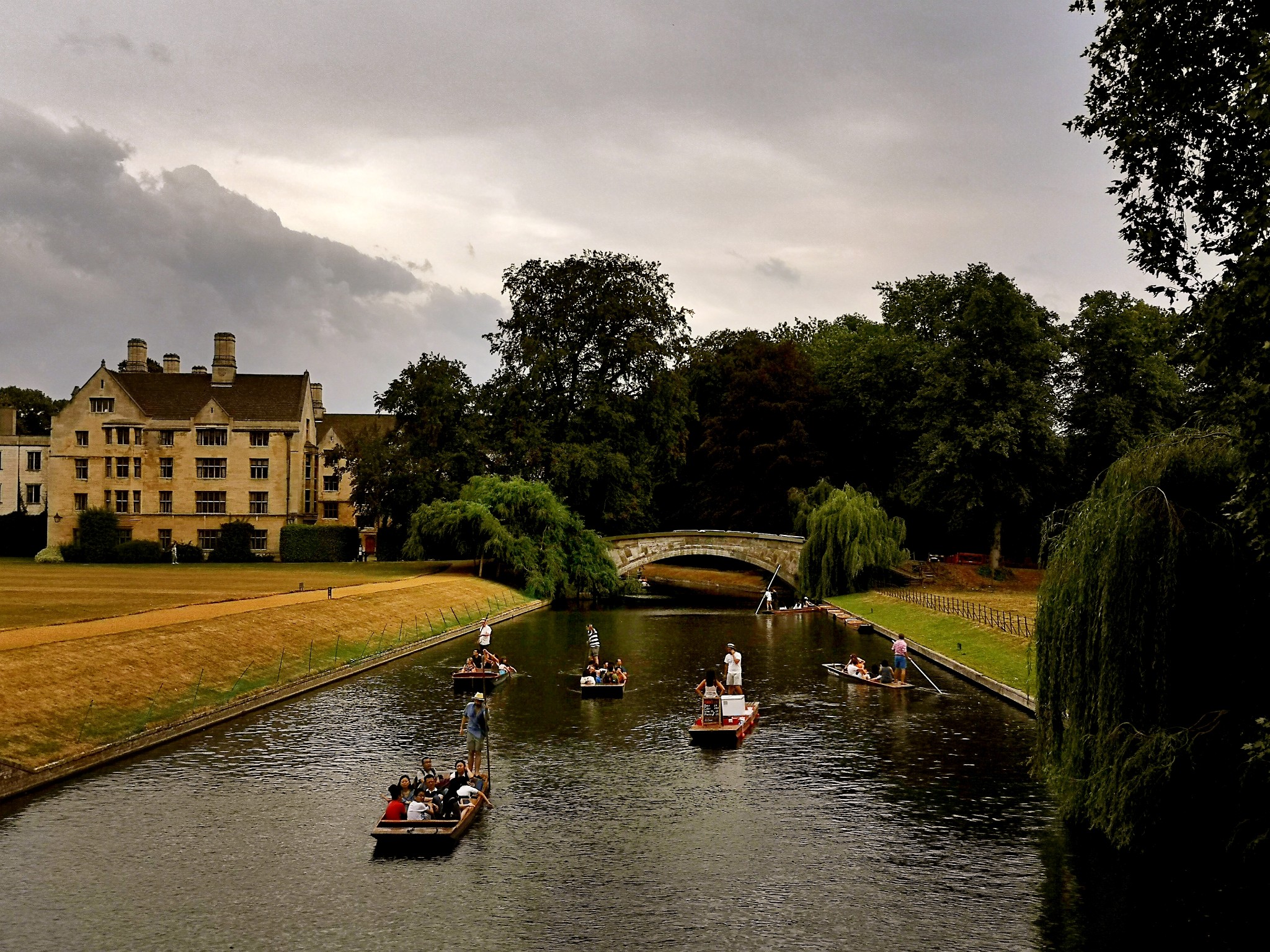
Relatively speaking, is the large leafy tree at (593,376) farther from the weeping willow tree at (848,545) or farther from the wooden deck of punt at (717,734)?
the wooden deck of punt at (717,734)

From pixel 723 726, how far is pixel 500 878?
37.7ft

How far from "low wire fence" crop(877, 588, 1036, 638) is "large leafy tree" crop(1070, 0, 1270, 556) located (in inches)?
857

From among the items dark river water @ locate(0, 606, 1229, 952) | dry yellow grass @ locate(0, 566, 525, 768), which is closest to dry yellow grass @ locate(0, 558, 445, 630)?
dry yellow grass @ locate(0, 566, 525, 768)

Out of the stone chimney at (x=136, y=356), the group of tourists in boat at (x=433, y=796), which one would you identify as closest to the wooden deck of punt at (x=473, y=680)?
the group of tourists in boat at (x=433, y=796)

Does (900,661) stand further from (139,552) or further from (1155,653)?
(139,552)

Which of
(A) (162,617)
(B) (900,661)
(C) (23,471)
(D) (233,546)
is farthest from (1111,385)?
(C) (23,471)

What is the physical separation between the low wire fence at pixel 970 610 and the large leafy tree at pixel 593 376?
22.8m

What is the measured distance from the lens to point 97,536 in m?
86.6

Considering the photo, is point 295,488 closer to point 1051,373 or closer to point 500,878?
point 1051,373

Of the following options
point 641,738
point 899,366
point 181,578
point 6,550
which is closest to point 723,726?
point 641,738

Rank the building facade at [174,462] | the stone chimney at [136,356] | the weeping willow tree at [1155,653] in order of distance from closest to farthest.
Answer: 1. the weeping willow tree at [1155,653]
2. the building facade at [174,462]
3. the stone chimney at [136,356]

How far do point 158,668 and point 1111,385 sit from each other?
221 ft

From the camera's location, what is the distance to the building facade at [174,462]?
9075cm

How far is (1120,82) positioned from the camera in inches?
836
